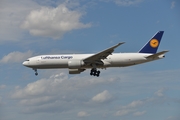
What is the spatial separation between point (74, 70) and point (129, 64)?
918 centimetres

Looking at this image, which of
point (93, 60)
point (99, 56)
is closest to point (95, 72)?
point (93, 60)

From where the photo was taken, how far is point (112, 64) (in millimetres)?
51281

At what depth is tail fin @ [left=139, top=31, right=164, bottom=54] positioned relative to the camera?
2125 inches

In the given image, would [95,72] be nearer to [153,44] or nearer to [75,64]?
[75,64]

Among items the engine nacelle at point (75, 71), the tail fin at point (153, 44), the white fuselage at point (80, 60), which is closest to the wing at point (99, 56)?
the white fuselage at point (80, 60)

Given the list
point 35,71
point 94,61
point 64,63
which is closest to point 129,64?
point 94,61

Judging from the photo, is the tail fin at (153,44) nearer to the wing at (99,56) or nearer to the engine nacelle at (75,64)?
the wing at (99,56)

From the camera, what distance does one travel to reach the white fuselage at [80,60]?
50.8m

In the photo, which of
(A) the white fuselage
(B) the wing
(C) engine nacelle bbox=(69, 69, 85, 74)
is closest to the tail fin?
(A) the white fuselage

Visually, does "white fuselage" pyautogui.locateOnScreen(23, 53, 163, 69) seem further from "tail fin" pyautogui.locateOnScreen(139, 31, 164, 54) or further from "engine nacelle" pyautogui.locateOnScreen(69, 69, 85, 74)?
"engine nacelle" pyautogui.locateOnScreen(69, 69, 85, 74)

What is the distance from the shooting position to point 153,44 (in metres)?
55.1

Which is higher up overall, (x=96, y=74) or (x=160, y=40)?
(x=160, y=40)

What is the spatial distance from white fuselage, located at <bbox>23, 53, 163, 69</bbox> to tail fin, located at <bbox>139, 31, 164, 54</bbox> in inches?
97.2

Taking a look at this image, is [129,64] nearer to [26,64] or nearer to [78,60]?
[78,60]
